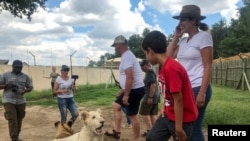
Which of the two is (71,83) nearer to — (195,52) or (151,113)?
(151,113)

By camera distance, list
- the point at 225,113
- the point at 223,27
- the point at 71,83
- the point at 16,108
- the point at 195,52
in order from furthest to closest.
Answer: the point at 223,27
the point at 225,113
the point at 71,83
the point at 16,108
the point at 195,52

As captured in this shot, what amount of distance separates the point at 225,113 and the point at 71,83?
3984 mm

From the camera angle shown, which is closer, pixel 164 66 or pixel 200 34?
pixel 164 66

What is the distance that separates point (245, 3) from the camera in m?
55.7

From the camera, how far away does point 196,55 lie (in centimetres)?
433

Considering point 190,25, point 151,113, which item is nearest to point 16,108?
point 151,113

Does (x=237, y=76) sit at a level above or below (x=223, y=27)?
below

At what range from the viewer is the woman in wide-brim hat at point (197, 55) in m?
4.16

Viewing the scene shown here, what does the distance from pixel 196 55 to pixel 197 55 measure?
1cm

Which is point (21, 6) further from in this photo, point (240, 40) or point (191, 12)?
point (240, 40)

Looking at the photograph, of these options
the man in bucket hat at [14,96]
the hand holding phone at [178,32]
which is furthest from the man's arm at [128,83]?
the man in bucket hat at [14,96]

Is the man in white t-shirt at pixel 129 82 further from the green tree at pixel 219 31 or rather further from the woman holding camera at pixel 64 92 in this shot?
the green tree at pixel 219 31

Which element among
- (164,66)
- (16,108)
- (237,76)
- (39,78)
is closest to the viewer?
(164,66)

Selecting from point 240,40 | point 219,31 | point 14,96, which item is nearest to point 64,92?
point 14,96
